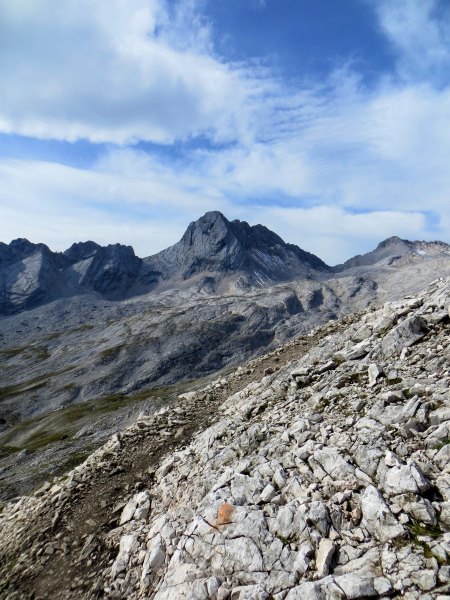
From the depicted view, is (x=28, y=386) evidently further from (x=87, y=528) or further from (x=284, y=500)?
(x=284, y=500)

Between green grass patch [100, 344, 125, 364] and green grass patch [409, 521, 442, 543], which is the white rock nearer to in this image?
green grass patch [409, 521, 442, 543]

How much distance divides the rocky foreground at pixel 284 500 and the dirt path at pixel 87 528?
66mm

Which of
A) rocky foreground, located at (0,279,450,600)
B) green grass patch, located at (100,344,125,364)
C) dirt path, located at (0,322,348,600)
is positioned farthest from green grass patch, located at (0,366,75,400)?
dirt path, located at (0,322,348,600)

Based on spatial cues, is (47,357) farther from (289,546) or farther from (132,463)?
(289,546)

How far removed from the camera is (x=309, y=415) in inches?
685

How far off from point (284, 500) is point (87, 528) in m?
9.51

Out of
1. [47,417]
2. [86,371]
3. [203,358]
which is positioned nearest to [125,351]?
[86,371]

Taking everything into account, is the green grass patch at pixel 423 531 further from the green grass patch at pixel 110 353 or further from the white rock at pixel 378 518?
the green grass patch at pixel 110 353

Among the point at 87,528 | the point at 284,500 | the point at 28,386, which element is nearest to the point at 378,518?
the point at 284,500

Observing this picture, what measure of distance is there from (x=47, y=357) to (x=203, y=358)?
80.8 m

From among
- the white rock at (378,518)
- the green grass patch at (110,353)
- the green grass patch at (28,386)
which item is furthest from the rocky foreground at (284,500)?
the green grass patch at (110,353)

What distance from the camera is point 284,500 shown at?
43.0ft

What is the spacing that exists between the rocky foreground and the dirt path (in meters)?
0.07

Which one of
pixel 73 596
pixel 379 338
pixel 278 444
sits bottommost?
pixel 73 596
